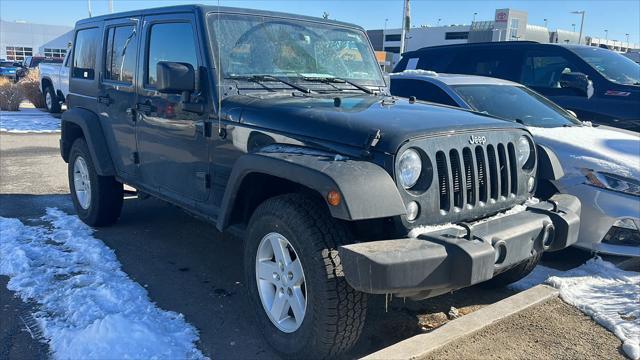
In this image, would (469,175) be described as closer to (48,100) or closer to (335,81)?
(335,81)

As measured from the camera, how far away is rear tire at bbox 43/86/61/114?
52.7ft

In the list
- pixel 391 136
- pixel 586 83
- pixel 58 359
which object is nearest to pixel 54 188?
pixel 58 359

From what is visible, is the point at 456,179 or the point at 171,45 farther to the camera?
the point at 171,45

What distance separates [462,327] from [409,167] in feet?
3.60

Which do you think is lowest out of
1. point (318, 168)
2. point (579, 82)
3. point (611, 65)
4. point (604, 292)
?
point (604, 292)

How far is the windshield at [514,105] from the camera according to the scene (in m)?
5.52

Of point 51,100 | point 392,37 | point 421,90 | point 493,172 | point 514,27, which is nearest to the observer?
point 493,172

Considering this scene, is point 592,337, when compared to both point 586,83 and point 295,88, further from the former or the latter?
point 586,83

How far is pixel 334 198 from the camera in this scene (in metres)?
2.51

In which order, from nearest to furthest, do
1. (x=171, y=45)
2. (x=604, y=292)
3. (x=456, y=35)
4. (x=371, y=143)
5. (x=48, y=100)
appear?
(x=371, y=143) → (x=604, y=292) → (x=171, y=45) → (x=48, y=100) → (x=456, y=35)

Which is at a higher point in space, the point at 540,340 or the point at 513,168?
the point at 513,168

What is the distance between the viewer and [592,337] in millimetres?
3357

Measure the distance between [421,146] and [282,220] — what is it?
834mm

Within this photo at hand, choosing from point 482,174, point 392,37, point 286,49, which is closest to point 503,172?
point 482,174
